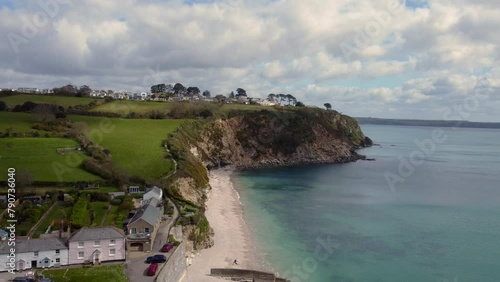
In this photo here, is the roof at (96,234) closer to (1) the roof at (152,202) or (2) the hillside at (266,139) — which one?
(1) the roof at (152,202)

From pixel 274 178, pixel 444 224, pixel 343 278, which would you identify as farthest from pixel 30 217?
pixel 274 178

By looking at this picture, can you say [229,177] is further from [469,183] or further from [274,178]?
[469,183]

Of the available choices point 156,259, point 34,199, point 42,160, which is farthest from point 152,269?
point 42,160

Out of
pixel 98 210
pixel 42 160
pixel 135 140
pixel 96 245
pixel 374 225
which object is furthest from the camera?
pixel 135 140

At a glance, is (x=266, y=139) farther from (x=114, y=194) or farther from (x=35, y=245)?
(x=35, y=245)

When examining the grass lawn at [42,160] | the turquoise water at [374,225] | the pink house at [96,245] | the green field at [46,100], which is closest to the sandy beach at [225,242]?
the turquoise water at [374,225]
